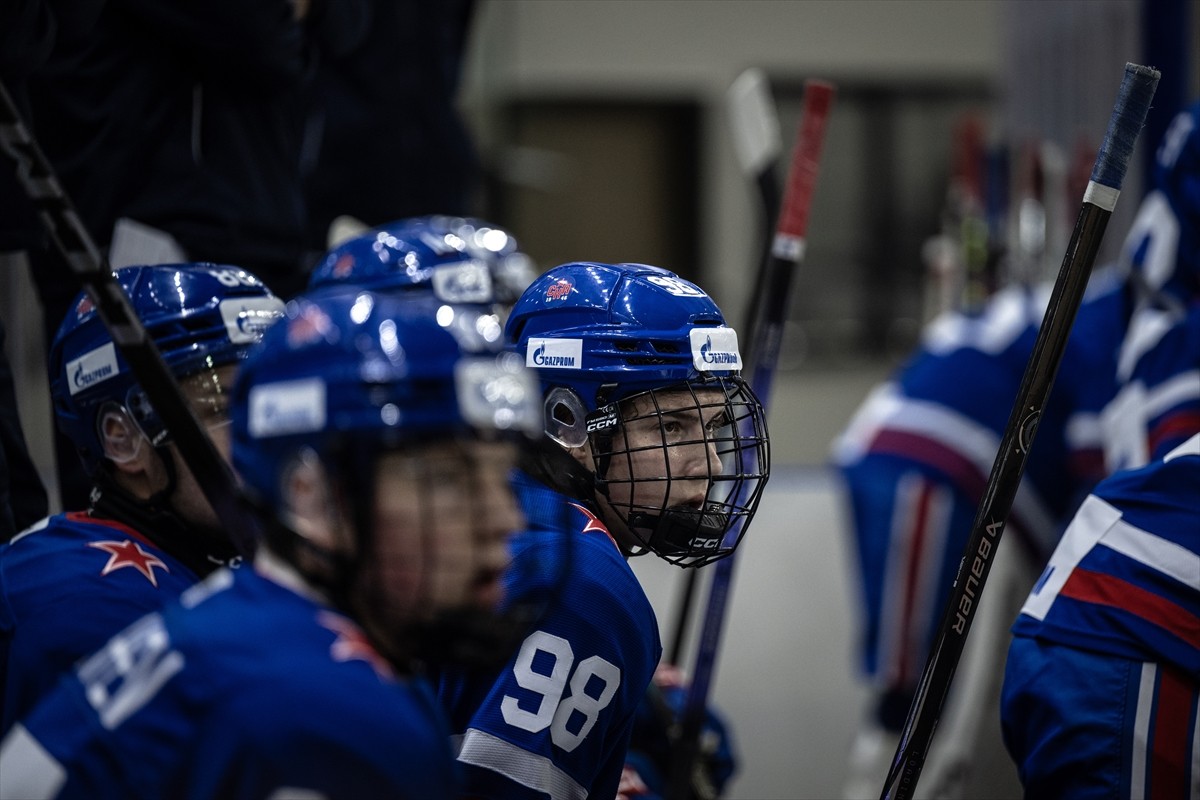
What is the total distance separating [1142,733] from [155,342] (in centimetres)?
121

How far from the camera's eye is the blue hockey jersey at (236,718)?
1.02 metres

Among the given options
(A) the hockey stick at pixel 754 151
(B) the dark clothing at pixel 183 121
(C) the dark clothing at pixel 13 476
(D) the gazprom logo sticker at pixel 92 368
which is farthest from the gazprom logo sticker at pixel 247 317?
(A) the hockey stick at pixel 754 151

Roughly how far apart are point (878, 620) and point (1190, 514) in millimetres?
2280

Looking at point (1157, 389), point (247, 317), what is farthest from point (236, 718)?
point (1157, 389)

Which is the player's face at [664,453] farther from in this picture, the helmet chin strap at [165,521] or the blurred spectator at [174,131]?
the blurred spectator at [174,131]

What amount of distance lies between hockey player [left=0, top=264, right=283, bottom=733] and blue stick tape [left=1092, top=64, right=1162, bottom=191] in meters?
0.97

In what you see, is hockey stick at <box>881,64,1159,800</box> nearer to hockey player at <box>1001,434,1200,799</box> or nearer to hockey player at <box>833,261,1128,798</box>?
hockey player at <box>1001,434,1200,799</box>

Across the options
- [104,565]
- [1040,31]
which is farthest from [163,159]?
[1040,31]

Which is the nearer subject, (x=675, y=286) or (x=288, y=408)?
(x=288, y=408)

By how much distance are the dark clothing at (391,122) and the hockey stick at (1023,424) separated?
221cm

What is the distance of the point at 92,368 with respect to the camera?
5.65 ft

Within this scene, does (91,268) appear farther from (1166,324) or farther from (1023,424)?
(1166,324)

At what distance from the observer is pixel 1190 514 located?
1740 millimetres

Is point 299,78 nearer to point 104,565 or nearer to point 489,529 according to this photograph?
point 104,565
